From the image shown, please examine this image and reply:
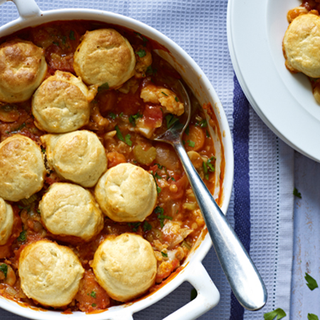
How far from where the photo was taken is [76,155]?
270cm

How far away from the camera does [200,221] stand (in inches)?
116

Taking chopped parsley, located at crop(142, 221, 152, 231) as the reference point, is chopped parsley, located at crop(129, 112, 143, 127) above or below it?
above

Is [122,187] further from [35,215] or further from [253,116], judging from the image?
[253,116]

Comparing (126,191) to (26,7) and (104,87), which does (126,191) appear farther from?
(26,7)

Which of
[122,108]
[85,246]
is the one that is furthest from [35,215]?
[122,108]

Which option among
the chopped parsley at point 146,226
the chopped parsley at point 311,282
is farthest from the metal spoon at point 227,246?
the chopped parsley at point 311,282

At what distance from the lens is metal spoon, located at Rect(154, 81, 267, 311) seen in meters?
2.38

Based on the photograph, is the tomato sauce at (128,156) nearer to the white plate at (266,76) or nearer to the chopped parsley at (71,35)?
the chopped parsley at (71,35)

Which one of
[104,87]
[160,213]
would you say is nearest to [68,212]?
[160,213]

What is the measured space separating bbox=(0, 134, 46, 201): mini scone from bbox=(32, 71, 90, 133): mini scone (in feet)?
0.69

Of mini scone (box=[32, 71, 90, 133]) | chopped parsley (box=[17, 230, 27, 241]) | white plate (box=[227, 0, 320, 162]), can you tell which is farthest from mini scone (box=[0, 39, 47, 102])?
white plate (box=[227, 0, 320, 162])

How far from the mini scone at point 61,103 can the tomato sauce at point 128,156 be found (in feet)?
0.40

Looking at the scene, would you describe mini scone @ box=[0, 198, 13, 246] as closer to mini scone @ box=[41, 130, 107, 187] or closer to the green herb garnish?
mini scone @ box=[41, 130, 107, 187]

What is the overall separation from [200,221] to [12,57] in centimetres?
177
